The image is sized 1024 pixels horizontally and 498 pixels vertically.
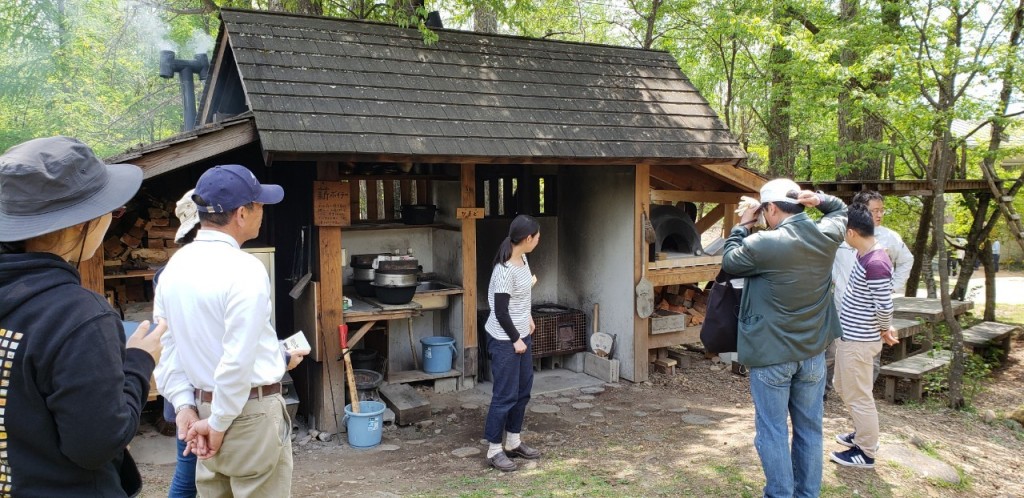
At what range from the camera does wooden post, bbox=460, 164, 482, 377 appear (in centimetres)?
712

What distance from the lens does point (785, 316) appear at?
399 cm

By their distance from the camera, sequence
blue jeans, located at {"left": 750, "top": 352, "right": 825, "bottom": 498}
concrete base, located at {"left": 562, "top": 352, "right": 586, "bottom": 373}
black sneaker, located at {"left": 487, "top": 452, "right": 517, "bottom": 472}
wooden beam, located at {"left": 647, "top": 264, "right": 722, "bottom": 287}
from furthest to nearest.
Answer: concrete base, located at {"left": 562, "top": 352, "right": 586, "bottom": 373}, wooden beam, located at {"left": 647, "top": 264, "right": 722, "bottom": 287}, black sneaker, located at {"left": 487, "top": 452, "right": 517, "bottom": 472}, blue jeans, located at {"left": 750, "top": 352, "right": 825, "bottom": 498}

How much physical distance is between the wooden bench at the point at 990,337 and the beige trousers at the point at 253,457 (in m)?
9.69

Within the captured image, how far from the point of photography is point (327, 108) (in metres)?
6.18

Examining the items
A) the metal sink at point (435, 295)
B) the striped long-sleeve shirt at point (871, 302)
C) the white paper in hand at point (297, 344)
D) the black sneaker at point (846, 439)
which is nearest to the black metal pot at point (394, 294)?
the metal sink at point (435, 295)

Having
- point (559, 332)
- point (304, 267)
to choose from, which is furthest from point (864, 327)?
point (304, 267)

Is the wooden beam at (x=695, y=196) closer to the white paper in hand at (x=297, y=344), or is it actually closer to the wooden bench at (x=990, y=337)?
the wooden bench at (x=990, y=337)

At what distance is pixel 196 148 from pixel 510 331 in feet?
9.15

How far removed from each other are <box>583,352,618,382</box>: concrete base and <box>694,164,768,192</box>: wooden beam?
7.96ft

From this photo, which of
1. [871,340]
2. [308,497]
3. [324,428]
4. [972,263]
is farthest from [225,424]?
[972,263]

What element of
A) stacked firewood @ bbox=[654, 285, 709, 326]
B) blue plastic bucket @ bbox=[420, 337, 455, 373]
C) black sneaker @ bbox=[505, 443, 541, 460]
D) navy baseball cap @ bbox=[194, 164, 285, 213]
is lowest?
black sneaker @ bbox=[505, 443, 541, 460]

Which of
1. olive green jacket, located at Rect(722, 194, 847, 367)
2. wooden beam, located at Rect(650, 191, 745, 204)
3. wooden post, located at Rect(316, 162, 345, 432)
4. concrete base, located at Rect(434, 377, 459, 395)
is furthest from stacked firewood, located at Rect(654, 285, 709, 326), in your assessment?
olive green jacket, located at Rect(722, 194, 847, 367)

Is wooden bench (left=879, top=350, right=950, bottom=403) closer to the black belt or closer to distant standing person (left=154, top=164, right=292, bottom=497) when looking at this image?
distant standing person (left=154, top=164, right=292, bottom=497)

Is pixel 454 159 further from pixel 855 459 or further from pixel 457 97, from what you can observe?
pixel 855 459
